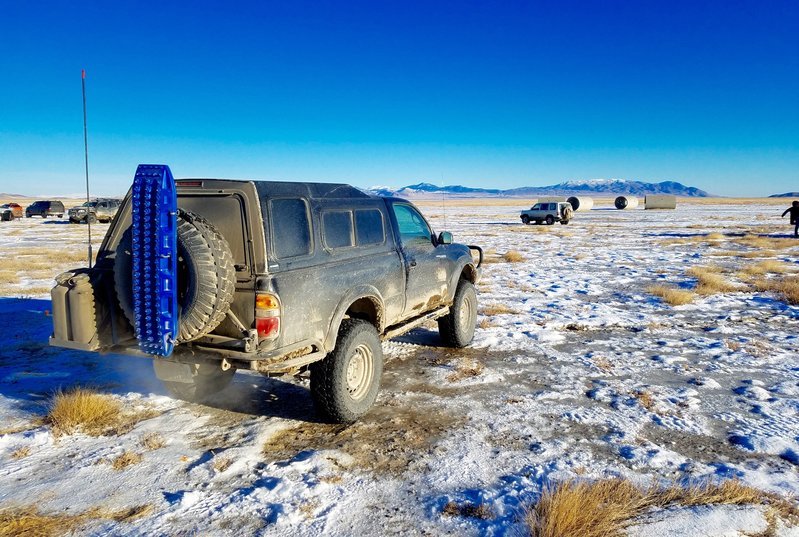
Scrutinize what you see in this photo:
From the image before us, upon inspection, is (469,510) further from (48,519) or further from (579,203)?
(579,203)

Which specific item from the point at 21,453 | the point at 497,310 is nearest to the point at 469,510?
the point at 21,453

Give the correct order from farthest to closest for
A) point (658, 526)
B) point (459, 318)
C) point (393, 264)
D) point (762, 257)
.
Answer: point (762, 257), point (459, 318), point (393, 264), point (658, 526)

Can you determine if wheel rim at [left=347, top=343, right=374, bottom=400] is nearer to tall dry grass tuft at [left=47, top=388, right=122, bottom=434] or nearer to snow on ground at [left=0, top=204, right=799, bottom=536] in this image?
snow on ground at [left=0, top=204, right=799, bottom=536]

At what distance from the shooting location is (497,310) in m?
9.91

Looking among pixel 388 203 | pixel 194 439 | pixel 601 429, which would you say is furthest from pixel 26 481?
pixel 601 429

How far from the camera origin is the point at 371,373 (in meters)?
5.22

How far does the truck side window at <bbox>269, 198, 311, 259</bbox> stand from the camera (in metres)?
4.35

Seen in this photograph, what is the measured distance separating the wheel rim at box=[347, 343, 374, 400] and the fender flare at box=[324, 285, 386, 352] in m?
0.39

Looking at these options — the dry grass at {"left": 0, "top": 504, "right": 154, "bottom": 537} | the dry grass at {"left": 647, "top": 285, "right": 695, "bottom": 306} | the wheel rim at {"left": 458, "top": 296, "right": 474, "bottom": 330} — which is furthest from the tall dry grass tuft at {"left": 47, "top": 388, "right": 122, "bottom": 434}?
the dry grass at {"left": 647, "top": 285, "right": 695, "bottom": 306}

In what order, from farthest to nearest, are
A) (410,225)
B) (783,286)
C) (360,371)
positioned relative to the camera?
(783,286) → (410,225) → (360,371)

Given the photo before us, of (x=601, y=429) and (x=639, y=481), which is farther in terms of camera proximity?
(x=601, y=429)

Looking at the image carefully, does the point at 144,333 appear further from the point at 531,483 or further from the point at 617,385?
the point at 617,385

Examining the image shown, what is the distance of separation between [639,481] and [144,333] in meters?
3.64

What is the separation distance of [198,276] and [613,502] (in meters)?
3.13
